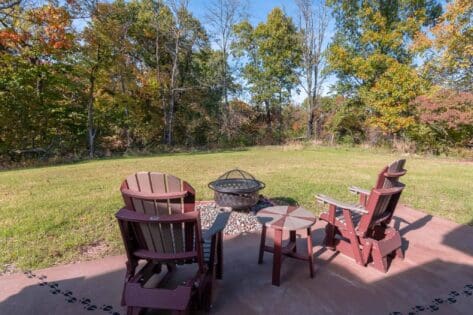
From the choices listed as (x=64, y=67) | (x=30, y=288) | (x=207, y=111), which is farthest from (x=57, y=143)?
(x=30, y=288)

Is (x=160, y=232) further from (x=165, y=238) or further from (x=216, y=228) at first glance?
(x=216, y=228)

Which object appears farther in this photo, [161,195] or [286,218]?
[286,218]

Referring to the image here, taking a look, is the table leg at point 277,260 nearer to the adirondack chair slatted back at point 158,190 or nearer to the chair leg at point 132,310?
the adirondack chair slatted back at point 158,190

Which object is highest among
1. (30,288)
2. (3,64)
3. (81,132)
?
(3,64)

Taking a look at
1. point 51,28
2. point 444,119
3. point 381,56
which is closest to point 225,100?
point 381,56

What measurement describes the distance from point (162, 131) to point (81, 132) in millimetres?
4044

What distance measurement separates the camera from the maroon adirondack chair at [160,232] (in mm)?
1557

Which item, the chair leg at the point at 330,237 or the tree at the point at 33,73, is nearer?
the chair leg at the point at 330,237

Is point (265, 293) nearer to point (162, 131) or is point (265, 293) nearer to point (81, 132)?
point (81, 132)

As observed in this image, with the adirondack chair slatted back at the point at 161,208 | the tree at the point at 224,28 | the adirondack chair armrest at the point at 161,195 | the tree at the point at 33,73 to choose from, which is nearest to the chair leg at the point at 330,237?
the adirondack chair slatted back at the point at 161,208

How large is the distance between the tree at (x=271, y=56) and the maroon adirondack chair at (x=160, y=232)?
1532 cm

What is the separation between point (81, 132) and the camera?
451 inches

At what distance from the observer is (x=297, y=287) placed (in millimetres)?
2115

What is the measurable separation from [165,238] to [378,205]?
1.72 m
